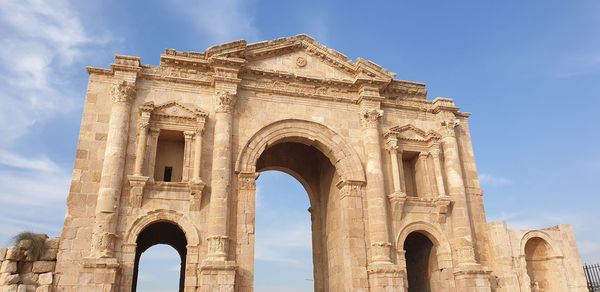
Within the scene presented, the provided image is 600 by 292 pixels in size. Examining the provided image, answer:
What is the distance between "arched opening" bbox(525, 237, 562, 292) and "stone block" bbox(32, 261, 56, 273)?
15628 mm

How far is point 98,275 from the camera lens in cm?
1234

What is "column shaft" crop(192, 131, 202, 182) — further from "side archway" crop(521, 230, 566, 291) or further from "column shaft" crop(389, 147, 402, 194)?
"side archway" crop(521, 230, 566, 291)

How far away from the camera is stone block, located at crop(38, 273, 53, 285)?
484 inches

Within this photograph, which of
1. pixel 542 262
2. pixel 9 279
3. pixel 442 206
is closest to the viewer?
pixel 9 279

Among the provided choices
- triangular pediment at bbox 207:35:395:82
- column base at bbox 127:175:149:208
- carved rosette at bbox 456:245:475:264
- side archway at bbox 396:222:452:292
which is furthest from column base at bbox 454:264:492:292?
column base at bbox 127:175:149:208

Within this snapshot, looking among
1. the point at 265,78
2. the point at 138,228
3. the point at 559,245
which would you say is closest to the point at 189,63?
the point at 265,78

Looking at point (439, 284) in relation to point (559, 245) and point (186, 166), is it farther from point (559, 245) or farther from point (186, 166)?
point (186, 166)

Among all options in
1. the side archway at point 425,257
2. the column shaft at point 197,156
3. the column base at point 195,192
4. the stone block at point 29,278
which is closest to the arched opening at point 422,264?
the side archway at point 425,257

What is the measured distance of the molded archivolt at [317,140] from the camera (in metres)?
15.8

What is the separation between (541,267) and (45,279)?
1642cm

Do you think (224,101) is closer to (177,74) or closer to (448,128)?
(177,74)

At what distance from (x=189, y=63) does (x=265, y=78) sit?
2.72 m

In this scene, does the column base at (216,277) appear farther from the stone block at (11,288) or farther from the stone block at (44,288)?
the stone block at (11,288)

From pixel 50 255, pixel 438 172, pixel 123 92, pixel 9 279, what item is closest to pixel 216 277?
pixel 50 255
